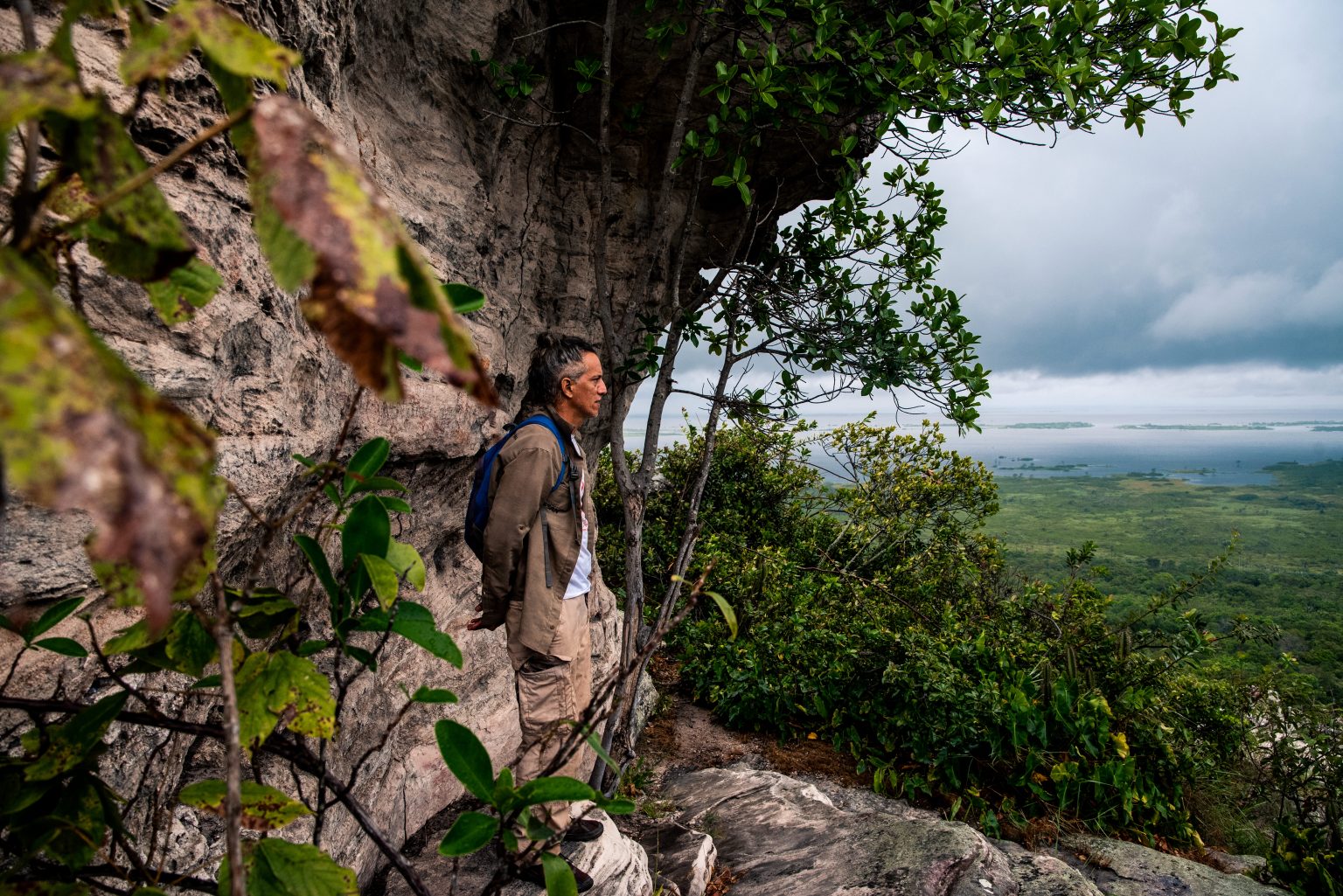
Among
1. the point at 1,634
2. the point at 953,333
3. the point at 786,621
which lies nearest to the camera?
the point at 1,634

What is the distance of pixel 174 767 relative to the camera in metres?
1.77

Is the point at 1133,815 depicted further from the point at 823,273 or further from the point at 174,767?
the point at 174,767

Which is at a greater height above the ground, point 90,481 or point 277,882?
point 90,481

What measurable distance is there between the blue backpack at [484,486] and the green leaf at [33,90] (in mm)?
2640

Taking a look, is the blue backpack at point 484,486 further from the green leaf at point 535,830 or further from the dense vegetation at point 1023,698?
the green leaf at point 535,830

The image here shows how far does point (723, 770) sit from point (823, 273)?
11.6 ft

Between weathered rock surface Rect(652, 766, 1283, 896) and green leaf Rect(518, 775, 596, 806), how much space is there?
3023 mm

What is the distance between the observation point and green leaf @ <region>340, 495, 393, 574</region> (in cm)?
105

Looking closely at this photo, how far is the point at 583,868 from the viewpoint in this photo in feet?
9.70

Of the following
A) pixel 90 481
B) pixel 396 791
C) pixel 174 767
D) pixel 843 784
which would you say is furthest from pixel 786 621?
pixel 90 481

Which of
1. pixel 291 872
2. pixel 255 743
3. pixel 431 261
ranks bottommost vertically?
pixel 291 872

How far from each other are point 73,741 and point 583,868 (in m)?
2.63

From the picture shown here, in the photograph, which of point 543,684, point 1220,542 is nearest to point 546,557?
point 543,684

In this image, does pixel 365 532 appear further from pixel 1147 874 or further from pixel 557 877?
pixel 1147 874
